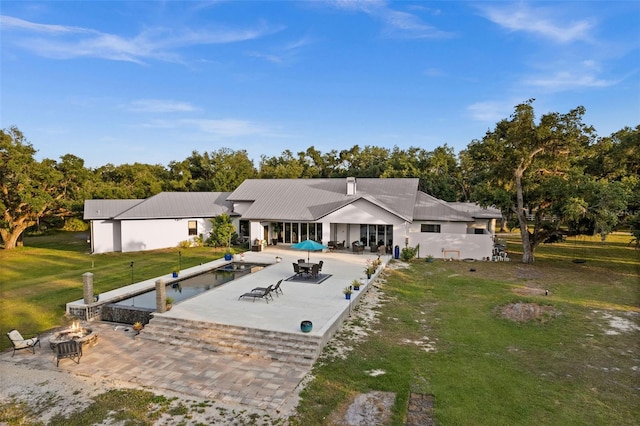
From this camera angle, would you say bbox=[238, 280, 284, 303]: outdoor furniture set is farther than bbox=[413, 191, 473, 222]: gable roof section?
No

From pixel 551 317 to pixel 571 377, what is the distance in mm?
5293

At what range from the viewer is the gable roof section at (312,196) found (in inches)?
1182

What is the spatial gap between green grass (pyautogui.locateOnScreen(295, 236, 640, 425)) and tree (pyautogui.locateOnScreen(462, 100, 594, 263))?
6.31 meters

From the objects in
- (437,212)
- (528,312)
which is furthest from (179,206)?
Answer: (528,312)

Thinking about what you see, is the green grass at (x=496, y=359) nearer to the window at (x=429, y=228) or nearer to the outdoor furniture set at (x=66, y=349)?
the outdoor furniture set at (x=66, y=349)

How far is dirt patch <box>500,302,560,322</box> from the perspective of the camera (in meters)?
14.9

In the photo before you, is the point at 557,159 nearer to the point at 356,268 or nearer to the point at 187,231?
the point at 356,268

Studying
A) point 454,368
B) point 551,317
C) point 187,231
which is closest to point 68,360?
point 454,368

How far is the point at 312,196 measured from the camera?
32812 millimetres

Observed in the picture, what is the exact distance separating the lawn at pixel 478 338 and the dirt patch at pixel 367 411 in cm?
13

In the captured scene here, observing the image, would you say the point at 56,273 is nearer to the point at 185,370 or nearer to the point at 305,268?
the point at 305,268

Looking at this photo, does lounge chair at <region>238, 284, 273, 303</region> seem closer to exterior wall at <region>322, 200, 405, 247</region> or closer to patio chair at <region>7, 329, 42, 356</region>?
patio chair at <region>7, 329, 42, 356</region>

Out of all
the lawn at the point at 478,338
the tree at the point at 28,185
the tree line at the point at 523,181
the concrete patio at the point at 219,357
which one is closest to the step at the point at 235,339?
the concrete patio at the point at 219,357

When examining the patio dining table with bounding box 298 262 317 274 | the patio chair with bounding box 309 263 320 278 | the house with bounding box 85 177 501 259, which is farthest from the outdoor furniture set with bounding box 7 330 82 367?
the house with bounding box 85 177 501 259
